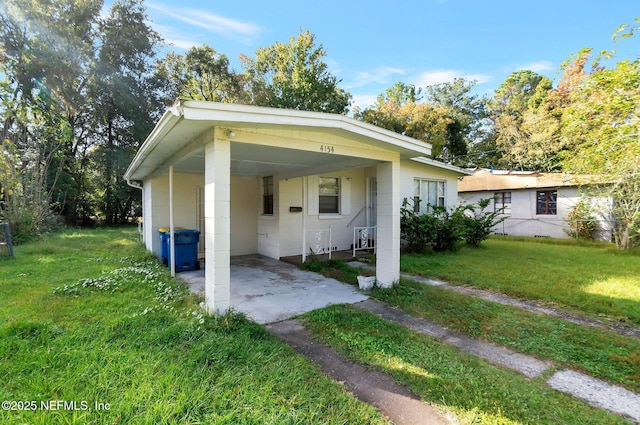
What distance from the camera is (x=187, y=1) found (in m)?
9.34

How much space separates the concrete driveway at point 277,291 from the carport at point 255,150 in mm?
717

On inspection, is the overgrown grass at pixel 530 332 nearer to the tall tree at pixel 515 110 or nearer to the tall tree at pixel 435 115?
the tall tree at pixel 435 115

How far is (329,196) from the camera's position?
9102 millimetres

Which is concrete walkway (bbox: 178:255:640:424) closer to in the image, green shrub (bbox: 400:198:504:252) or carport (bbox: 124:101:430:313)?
carport (bbox: 124:101:430:313)

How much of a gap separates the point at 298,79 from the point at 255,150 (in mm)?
17030

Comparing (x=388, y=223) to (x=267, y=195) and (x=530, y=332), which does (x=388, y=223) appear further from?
(x=267, y=195)

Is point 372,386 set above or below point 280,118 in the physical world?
below

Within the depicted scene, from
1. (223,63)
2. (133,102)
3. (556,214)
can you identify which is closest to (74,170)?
(133,102)

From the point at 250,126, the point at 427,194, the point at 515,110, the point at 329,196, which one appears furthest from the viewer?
the point at 515,110

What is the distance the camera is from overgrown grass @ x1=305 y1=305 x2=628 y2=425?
2.13 meters

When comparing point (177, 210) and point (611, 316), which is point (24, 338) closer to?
point (177, 210)

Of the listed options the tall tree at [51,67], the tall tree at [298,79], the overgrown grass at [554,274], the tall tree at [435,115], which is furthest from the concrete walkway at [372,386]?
the tall tree at [298,79]

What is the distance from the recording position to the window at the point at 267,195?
851 centimetres

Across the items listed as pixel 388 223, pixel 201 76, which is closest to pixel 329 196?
pixel 388 223
